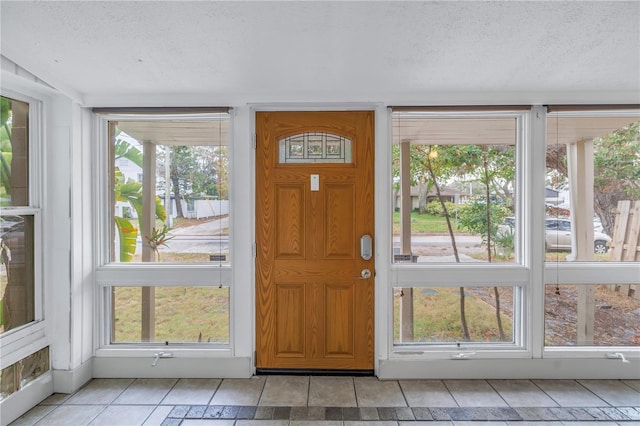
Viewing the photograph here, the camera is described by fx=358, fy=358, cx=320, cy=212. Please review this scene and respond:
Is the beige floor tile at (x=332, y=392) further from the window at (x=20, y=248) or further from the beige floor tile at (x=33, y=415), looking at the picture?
the window at (x=20, y=248)

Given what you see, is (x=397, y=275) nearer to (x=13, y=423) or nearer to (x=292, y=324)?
(x=292, y=324)

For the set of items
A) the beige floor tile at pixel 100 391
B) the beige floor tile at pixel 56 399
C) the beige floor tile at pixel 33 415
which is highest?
the beige floor tile at pixel 100 391

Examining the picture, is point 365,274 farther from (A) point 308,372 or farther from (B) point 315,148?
(B) point 315,148

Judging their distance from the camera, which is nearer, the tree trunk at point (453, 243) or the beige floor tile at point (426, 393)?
the beige floor tile at point (426, 393)

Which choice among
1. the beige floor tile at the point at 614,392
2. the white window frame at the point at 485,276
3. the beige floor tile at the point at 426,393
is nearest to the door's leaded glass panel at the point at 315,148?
the white window frame at the point at 485,276

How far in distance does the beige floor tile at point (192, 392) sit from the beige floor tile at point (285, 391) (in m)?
0.39

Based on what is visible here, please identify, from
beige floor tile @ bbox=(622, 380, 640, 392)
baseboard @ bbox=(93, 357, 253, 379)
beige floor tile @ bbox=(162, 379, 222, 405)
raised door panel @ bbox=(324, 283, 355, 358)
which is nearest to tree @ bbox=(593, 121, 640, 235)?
beige floor tile @ bbox=(622, 380, 640, 392)

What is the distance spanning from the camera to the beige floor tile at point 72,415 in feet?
7.45

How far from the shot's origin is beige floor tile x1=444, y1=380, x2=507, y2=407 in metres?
2.46

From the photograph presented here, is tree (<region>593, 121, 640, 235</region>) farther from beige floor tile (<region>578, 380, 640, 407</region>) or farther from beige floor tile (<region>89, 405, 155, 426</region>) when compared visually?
beige floor tile (<region>89, 405, 155, 426</region>)

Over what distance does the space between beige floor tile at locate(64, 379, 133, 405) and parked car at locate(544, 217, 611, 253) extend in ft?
11.4

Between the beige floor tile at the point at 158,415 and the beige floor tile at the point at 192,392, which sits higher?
the beige floor tile at the point at 192,392

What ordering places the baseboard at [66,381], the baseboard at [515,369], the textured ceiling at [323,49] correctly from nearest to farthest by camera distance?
the textured ceiling at [323,49] → the baseboard at [66,381] → the baseboard at [515,369]

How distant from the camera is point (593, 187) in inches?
115
